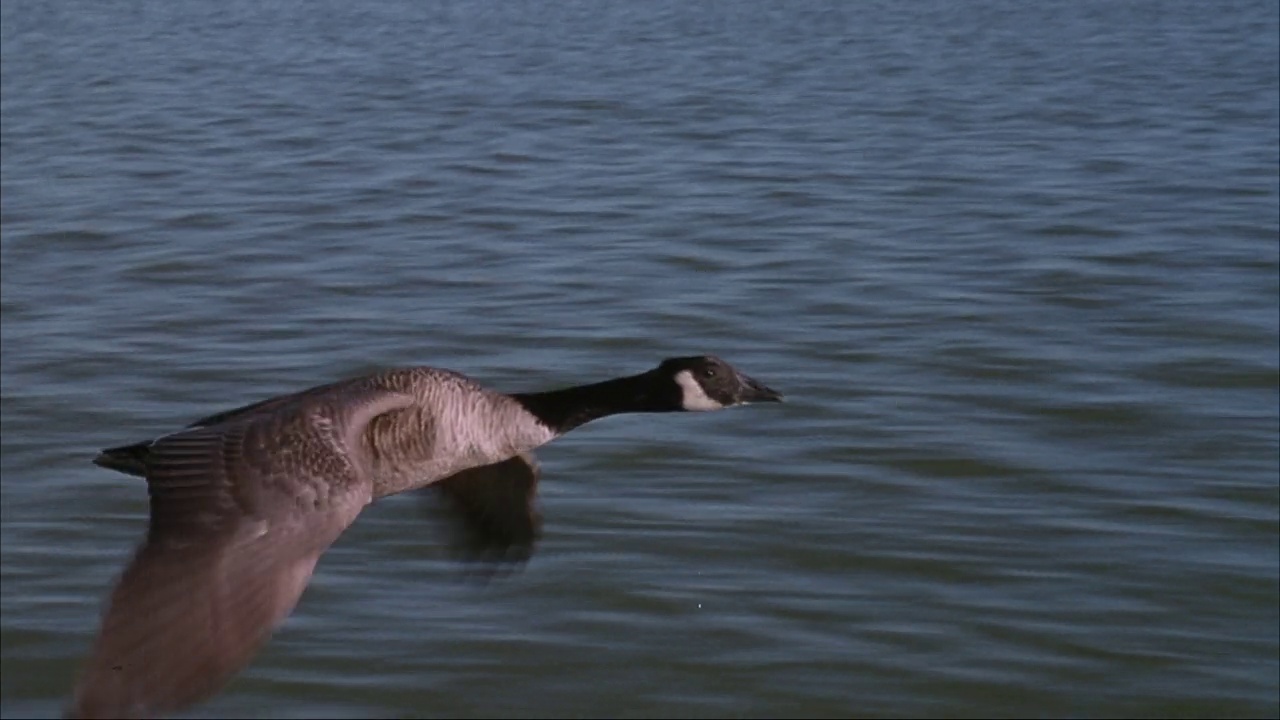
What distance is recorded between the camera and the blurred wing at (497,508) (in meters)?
7.16

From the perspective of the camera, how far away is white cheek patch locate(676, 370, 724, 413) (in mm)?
7672

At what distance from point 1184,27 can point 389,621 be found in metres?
16.9

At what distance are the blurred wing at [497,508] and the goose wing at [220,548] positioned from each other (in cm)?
82

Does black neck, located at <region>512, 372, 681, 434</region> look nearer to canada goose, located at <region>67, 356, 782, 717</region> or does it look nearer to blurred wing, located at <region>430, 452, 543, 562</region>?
canada goose, located at <region>67, 356, 782, 717</region>

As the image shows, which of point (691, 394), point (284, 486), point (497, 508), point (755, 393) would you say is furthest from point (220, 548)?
point (755, 393)

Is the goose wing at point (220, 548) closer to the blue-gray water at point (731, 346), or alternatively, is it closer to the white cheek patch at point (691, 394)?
the blue-gray water at point (731, 346)

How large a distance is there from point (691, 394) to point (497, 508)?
2.73 feet

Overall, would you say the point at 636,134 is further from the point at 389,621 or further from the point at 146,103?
the point at 389,621

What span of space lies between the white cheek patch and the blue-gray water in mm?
1047

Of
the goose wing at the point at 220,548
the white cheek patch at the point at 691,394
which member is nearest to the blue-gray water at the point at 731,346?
the white cheek patch at the point at 691,394

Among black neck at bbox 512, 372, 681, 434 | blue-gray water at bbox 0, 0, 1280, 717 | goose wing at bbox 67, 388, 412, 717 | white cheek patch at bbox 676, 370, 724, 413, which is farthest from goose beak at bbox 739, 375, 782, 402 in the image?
goose wing at bbox 67, 388, 412, 717

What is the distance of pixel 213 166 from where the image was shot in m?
17.6

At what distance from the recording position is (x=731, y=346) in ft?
37.7

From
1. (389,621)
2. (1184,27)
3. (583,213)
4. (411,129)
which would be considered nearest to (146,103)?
(411,129)
